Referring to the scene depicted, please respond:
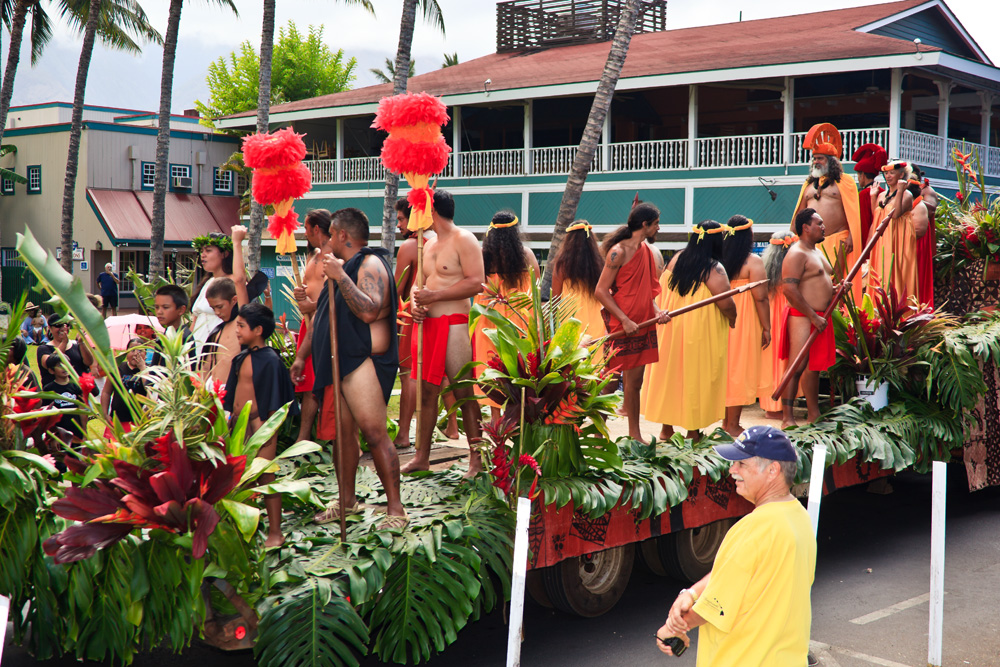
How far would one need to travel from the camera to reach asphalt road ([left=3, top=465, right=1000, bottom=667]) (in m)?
5.29

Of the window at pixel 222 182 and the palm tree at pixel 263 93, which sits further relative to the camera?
the window at pixel 222 182

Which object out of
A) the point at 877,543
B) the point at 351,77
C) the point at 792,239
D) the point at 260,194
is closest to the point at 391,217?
the point at 792,239

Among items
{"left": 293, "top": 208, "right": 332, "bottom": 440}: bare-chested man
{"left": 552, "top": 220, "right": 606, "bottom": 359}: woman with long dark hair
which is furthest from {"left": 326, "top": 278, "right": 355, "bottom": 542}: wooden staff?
{"left": 552, "top": 220, "right": 606, "bottom": 359}: woman with long dark hair

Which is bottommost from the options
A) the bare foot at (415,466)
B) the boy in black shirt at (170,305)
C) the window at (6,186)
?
the bare foot at (415,466)

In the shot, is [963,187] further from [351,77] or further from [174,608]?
[351,77]

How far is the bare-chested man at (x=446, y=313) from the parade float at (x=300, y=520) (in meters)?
0.30

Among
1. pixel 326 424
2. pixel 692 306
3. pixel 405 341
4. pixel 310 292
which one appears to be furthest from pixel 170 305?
pixel 692 306

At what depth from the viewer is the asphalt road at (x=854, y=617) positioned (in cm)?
529

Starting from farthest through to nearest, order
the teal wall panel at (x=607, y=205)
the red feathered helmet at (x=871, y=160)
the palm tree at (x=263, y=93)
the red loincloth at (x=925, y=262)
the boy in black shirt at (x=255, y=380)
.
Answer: the teal wall panel at (x=607, y=205) → the palm tree at (x=263, y=93) → the red feathered helmet at (x=871, y=160) → the red loincloth at (x=925, y=262) → the boy in black shirt at (x=255, y=380)

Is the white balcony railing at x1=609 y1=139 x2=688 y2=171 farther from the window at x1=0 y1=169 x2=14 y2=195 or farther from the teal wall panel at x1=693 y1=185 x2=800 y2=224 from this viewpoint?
the window at x1=0 y1=169 x2=14 y2=195

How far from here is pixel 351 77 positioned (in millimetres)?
53250

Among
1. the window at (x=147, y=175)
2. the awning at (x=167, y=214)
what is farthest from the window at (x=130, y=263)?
the window at (x=147, y=175)

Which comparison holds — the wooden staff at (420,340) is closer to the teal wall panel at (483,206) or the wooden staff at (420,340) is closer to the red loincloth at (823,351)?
the red loincloth at (823,351)

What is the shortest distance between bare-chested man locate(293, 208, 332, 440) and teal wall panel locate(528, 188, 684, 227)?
15.4 meters
